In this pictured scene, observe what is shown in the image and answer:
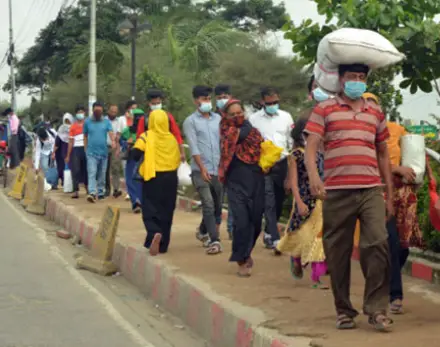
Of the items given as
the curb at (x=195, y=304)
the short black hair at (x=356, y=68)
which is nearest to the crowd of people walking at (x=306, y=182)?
the short black hair at (x=356, y=68)

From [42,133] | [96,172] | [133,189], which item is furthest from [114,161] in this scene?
[42,133]

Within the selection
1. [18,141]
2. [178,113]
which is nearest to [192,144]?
[18,141]

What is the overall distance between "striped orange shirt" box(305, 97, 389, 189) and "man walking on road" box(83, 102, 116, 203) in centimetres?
1056

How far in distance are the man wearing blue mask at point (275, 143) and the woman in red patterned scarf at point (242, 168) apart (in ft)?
3.78

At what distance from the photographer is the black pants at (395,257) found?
6953 millimetres

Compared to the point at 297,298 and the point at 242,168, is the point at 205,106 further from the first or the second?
the point at 297,298

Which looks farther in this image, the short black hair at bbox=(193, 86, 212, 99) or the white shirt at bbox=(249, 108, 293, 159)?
the white shirt at bbox=(249, 108, 293, 159)

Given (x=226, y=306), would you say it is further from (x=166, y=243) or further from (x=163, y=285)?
(x=166, y=243)

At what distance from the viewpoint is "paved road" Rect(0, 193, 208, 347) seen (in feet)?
24.6

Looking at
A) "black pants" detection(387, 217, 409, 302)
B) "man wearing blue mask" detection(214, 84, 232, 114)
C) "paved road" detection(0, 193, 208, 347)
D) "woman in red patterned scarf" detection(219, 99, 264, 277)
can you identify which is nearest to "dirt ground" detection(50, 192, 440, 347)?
"black pants" detection(387, 217, 409, 302)

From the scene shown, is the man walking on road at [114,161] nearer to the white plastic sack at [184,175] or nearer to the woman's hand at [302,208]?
the white plastic sack at [184,175]

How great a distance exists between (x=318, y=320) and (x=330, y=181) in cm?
108

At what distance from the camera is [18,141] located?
25016 millimetres

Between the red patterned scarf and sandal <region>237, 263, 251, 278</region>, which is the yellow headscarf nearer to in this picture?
the red patterned scarf
